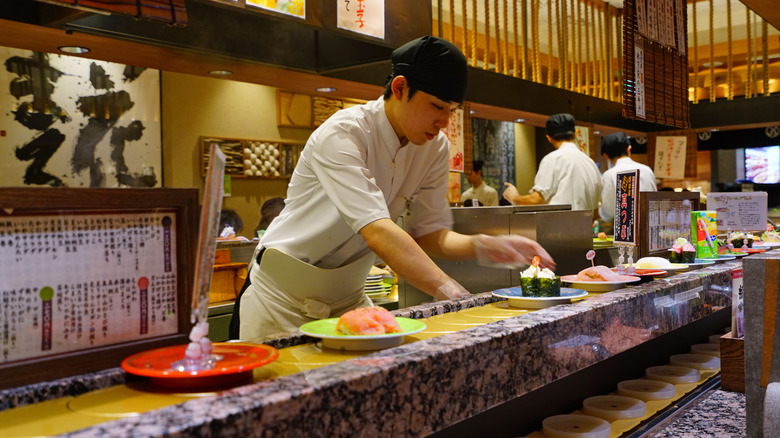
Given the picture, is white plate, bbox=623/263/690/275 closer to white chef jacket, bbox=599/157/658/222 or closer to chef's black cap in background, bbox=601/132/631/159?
white chef jacket, bbox=599/157/658/222

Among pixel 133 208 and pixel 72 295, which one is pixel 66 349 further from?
pixel 133 208

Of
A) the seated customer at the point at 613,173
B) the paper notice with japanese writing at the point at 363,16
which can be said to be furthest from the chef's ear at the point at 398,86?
the seated customer at the point at 613,173

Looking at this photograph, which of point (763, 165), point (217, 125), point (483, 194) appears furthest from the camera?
point (763, 165)

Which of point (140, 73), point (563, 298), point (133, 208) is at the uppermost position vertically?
point (140, 73)

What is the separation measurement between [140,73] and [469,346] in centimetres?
625

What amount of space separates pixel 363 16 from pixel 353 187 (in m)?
2.45

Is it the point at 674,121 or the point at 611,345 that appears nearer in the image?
the point at 611,345

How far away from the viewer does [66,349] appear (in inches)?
43.8

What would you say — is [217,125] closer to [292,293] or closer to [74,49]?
[74,49]

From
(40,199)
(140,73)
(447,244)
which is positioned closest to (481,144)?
(140,73)

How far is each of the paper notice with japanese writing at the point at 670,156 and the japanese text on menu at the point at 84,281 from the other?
939 cm

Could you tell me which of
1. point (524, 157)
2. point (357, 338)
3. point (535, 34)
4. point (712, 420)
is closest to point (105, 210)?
point (357, 338)

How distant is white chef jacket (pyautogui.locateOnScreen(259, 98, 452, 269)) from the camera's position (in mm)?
2006

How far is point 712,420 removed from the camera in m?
1.84
